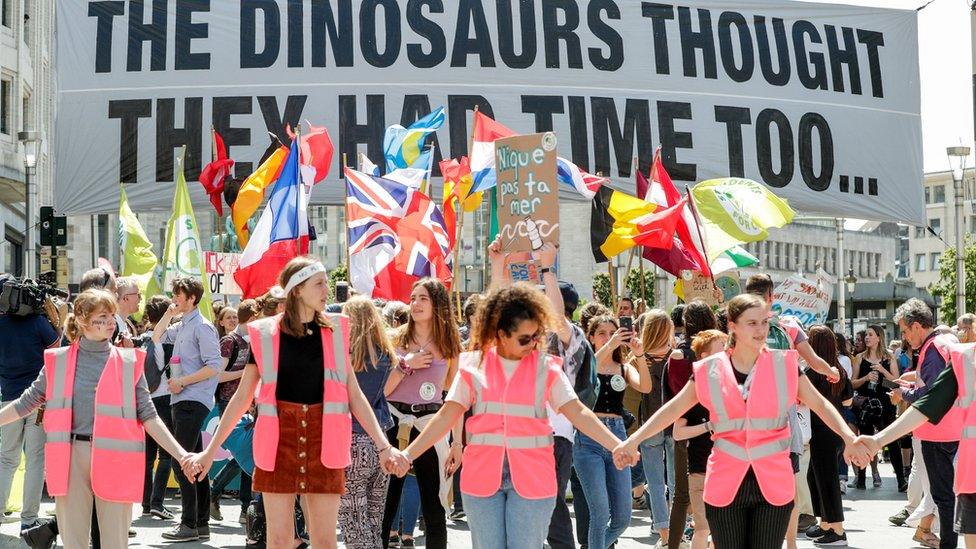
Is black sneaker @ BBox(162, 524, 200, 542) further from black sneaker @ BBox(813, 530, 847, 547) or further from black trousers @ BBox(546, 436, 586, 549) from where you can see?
black sneaker @ BBox(813, 530, 847, 547)

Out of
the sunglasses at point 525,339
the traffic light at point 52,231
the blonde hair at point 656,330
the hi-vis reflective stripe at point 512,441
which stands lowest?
the hi-vis reflective stripe at point 512,441

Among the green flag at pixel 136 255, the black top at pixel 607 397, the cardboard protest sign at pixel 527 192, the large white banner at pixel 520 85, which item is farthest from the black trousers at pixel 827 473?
the large white banner at pixel 520 85

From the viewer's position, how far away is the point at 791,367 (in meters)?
7.12

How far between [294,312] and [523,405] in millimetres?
1322

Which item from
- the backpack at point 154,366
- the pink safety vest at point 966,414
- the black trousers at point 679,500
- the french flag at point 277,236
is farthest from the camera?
the french flag at point 277,236

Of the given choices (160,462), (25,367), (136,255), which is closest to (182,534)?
(160,462)

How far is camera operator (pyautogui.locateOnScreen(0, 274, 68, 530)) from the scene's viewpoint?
1048cm

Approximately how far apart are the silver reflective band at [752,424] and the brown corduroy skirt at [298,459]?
6.30ft

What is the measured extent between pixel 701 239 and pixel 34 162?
20.9 metres

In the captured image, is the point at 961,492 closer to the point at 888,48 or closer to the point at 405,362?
the point at 405,362

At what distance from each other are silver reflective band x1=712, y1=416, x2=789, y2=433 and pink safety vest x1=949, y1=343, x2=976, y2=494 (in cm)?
133

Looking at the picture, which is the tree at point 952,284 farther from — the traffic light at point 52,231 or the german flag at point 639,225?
the german flag at point 639,225

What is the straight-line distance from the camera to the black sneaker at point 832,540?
11.8m

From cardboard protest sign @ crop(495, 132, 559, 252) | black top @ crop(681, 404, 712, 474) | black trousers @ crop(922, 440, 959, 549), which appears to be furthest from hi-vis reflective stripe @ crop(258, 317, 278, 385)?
black trousers @ crop(922, 440, 959, 549)
